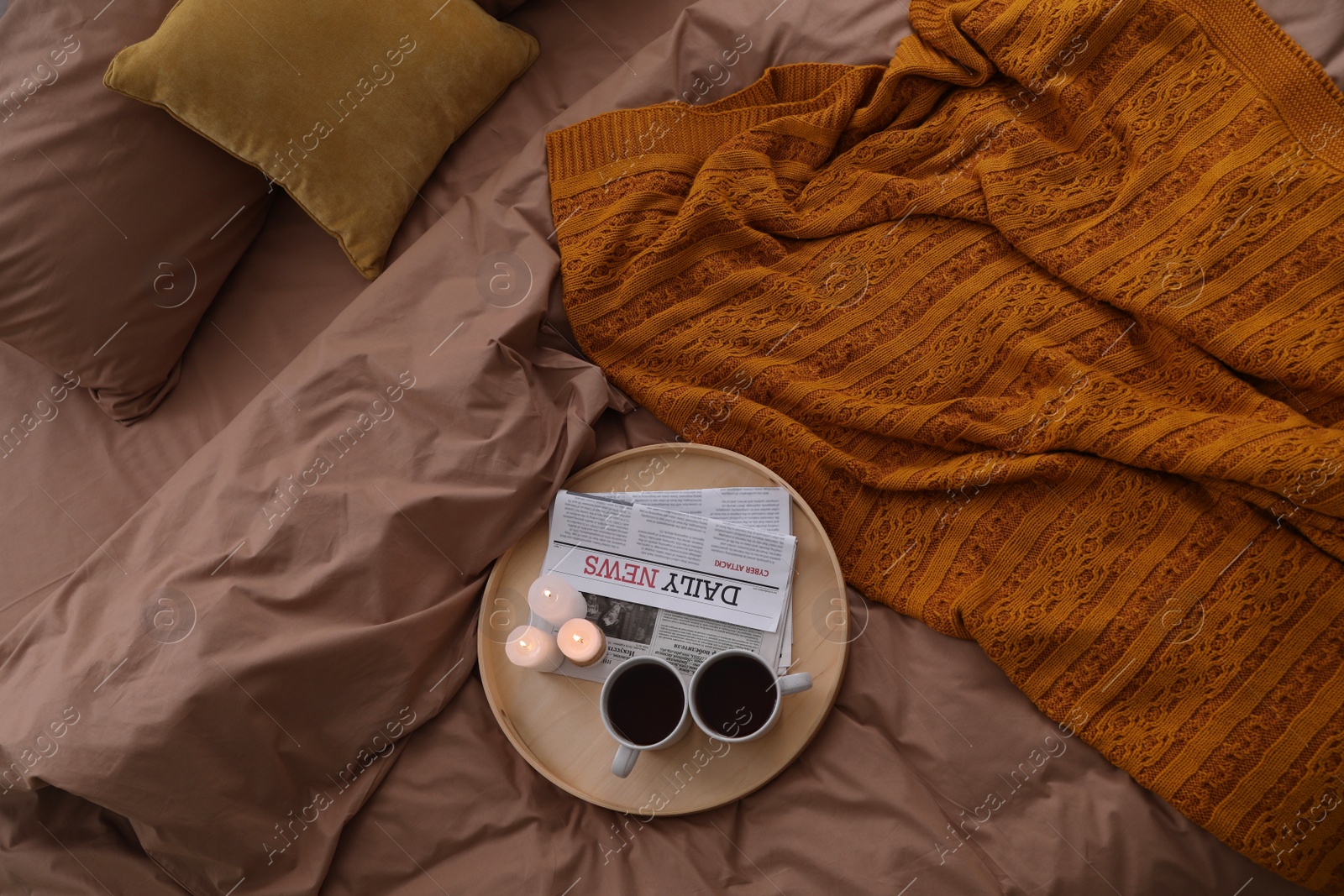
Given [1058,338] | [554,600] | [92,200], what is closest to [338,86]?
[92,200]

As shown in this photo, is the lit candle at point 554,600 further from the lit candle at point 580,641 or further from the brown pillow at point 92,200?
the brown pillow at point 92,200

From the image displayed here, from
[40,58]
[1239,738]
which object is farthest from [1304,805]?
[40,58]

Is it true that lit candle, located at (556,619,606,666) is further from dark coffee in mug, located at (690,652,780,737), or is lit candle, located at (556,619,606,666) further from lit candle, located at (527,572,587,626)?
dark coffee in mug, located at (690,652,780,737)

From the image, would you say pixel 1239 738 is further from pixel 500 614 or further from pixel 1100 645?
pixel 500 614

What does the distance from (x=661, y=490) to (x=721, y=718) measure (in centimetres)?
33

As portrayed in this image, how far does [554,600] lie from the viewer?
3.41ft

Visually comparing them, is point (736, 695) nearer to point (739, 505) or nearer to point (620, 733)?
point (620, 733)

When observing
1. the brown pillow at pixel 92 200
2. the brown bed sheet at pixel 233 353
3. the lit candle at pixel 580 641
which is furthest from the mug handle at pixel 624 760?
the brown pillow at pixel 92 200

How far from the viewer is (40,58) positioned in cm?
112

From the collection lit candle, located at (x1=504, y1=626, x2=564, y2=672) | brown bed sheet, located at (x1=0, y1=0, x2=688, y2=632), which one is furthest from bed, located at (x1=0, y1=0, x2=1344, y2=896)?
lit candle, located at (x1=504, y1=626, x2=564, y2=672)

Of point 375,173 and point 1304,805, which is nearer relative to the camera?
point 1304,805

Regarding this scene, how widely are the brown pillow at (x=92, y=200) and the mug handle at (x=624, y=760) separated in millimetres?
941

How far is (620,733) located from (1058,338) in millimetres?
790

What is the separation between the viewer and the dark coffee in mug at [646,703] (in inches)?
37.7
